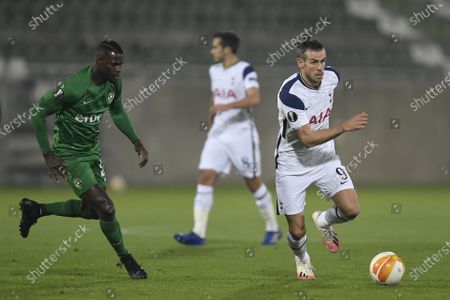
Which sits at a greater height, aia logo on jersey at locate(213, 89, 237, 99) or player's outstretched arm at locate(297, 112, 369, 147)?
player's outstretched arm at locate(297, 112, 369, 147)

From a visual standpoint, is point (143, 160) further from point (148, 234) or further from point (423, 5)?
point (423, 5)

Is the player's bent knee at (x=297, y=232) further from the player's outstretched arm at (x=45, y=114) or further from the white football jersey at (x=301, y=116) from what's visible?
the player's outstretched arm at (x=45, y=114)

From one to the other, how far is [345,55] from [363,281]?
16072mm

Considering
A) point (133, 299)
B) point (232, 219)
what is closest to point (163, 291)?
point (133, 299)

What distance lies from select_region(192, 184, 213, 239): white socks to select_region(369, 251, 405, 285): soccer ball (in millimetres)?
3871

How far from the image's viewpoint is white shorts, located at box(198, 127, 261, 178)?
11688 mm

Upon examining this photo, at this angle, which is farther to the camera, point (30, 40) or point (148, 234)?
point (30, 40)

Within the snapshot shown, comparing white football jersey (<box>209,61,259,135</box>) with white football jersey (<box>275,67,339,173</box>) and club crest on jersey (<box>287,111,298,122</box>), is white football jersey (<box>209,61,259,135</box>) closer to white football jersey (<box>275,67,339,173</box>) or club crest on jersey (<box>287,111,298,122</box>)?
white football jersey (<box>275,67,339,173</box>)

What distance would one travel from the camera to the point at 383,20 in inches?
1037

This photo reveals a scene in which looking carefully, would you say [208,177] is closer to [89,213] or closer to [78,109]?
[89,213]

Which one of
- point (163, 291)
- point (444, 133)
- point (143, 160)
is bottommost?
point (444, 133)

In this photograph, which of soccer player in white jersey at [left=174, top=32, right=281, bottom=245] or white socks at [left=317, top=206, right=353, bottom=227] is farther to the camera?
soccer player in white jersey at [left=174, top=32, right=281, bottom=245]

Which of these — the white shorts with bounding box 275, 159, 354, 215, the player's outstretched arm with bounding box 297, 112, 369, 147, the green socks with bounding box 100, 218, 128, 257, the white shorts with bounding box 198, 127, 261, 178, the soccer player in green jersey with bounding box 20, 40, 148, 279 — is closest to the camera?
the player's outstretched arm with bounding box 297, 112, 369, 147

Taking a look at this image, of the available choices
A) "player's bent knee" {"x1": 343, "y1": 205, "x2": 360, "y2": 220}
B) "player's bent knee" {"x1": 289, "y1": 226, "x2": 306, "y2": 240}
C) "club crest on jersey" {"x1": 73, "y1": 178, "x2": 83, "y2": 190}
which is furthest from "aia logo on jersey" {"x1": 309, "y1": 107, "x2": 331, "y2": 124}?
"club crest on jersey" {"x1": 73, "y1": 178, "x2": 83, "y2": 190}
